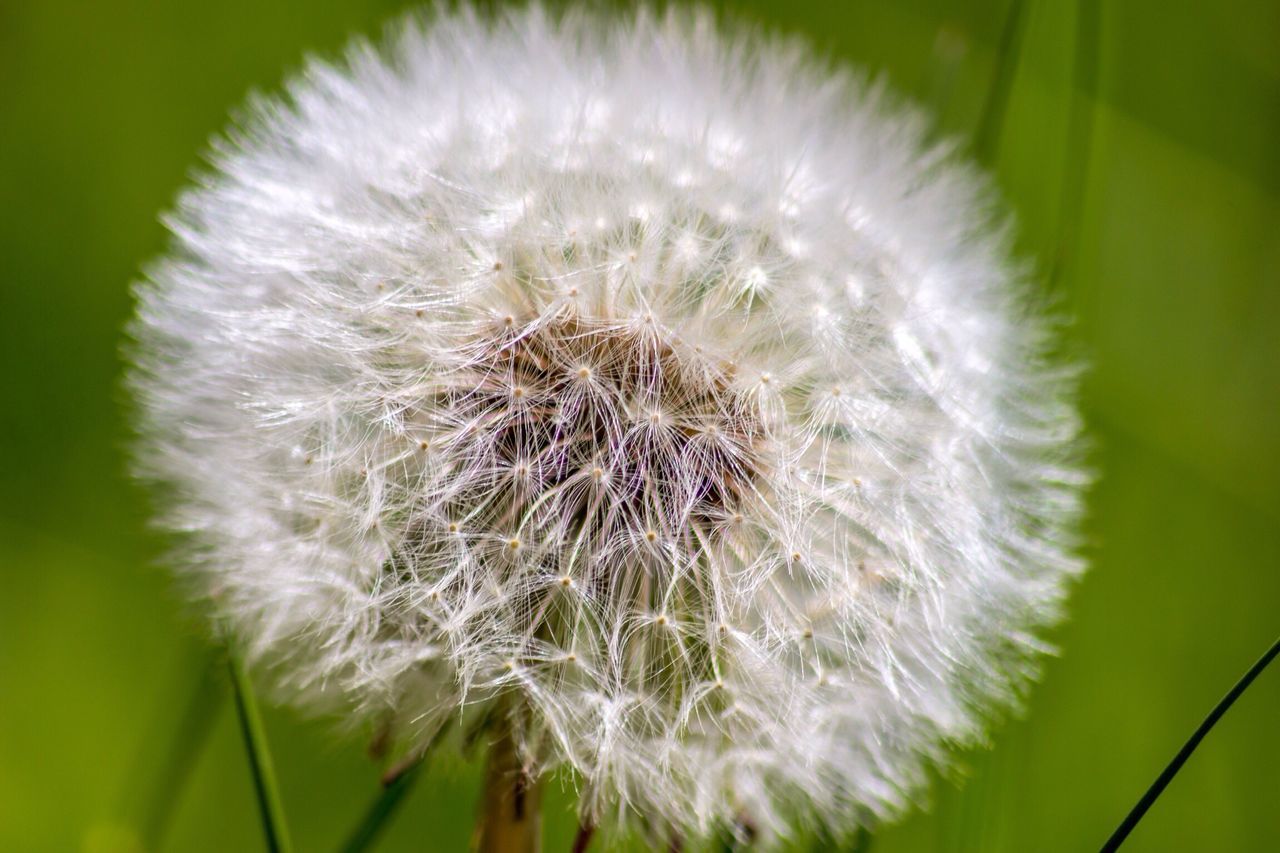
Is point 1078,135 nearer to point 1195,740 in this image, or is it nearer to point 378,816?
point 1195,740

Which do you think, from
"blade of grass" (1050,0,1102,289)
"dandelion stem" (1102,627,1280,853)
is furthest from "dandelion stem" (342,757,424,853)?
"blade of grass" (1050,0,1102,289)

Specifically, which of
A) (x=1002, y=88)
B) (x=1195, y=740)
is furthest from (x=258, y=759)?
(x=1002, y=88)

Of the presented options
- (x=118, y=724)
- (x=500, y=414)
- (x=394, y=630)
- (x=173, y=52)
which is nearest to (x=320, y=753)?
(x=118, y=724)

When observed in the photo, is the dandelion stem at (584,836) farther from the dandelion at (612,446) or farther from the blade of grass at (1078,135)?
the blade of grass at (1078,135)

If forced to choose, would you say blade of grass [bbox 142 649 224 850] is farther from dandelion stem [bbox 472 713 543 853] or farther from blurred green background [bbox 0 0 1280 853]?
dandelion stem [bbox 472 713 543 853]

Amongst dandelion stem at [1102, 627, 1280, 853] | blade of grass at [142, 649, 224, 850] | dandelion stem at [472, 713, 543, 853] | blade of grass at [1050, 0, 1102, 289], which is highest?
blade of grass at [1050, 0, 1102, 289]

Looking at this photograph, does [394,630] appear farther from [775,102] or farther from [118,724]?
[118,724]
